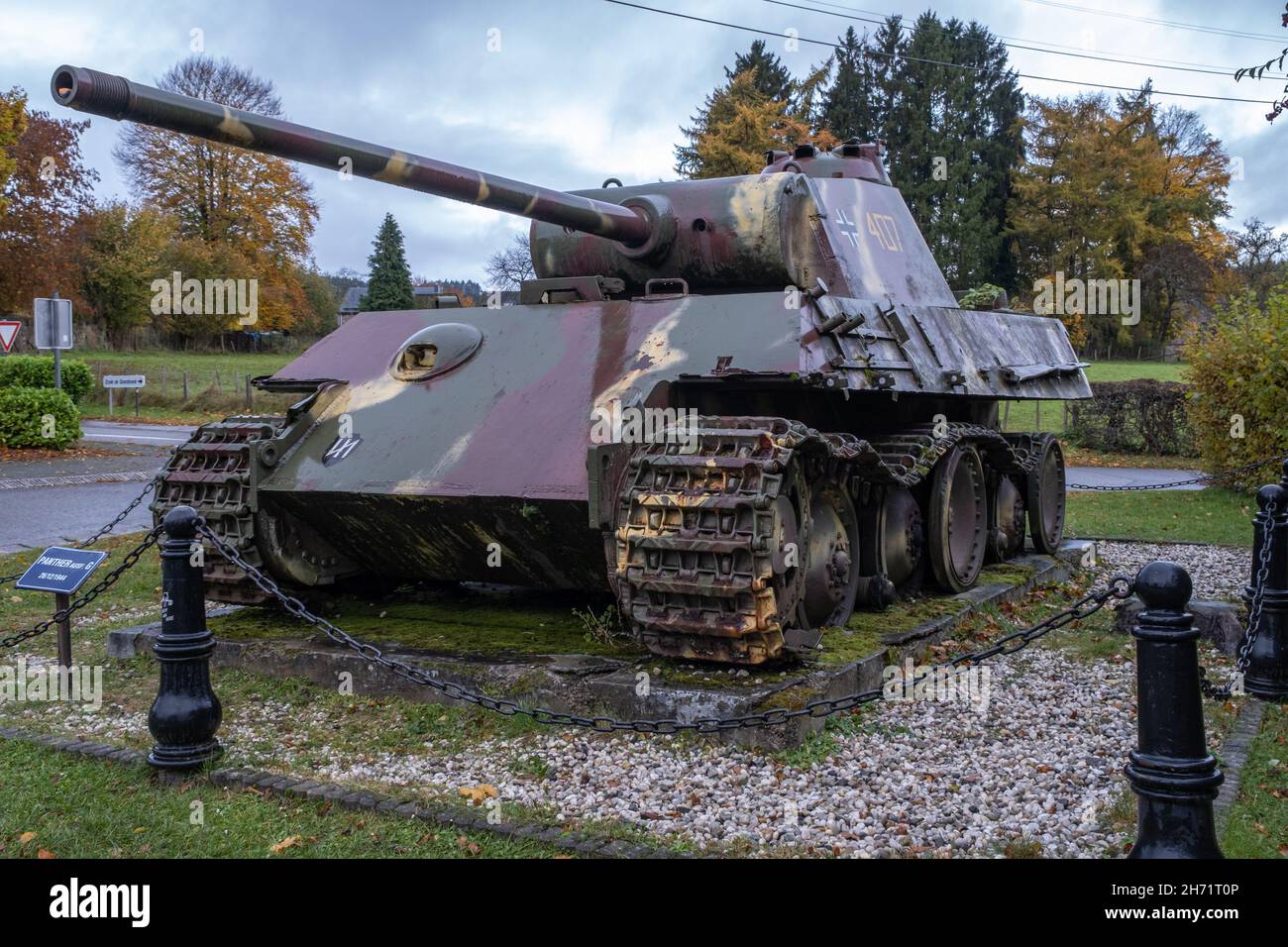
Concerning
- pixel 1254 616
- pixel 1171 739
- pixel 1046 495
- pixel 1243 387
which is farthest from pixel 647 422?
pixel 1243 387

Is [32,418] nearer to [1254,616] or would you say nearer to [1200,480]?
[1200,480]

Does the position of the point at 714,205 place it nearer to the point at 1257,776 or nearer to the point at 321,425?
the point at 321,425

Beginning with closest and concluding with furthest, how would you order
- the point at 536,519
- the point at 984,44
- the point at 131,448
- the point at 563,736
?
the point at 563,736 → the point at 536,519 → the point at 131,448 → the point at 984,44

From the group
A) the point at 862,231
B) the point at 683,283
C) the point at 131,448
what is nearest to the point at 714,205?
the point at 683,283

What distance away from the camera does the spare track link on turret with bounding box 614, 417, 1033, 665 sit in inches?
227

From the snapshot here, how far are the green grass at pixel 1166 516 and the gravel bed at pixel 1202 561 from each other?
46 cm

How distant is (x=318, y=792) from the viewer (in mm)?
5184

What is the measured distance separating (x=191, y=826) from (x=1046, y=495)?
844cm

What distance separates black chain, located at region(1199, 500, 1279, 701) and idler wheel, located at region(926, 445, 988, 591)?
82.7 inches

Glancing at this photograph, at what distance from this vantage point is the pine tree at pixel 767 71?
136 ft

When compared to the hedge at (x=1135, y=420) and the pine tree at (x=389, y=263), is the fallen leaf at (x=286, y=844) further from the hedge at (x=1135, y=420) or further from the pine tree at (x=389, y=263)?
the pine tree at (x=389, y=263)

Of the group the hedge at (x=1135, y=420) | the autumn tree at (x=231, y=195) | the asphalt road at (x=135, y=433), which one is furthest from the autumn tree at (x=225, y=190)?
the hedge at (x=1135, y=420)

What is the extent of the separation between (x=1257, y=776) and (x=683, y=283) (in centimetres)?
431

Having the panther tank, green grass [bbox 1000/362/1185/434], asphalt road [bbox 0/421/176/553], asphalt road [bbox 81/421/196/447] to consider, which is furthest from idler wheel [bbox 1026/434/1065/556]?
asphalt road [bbox 81/421/196/447]
